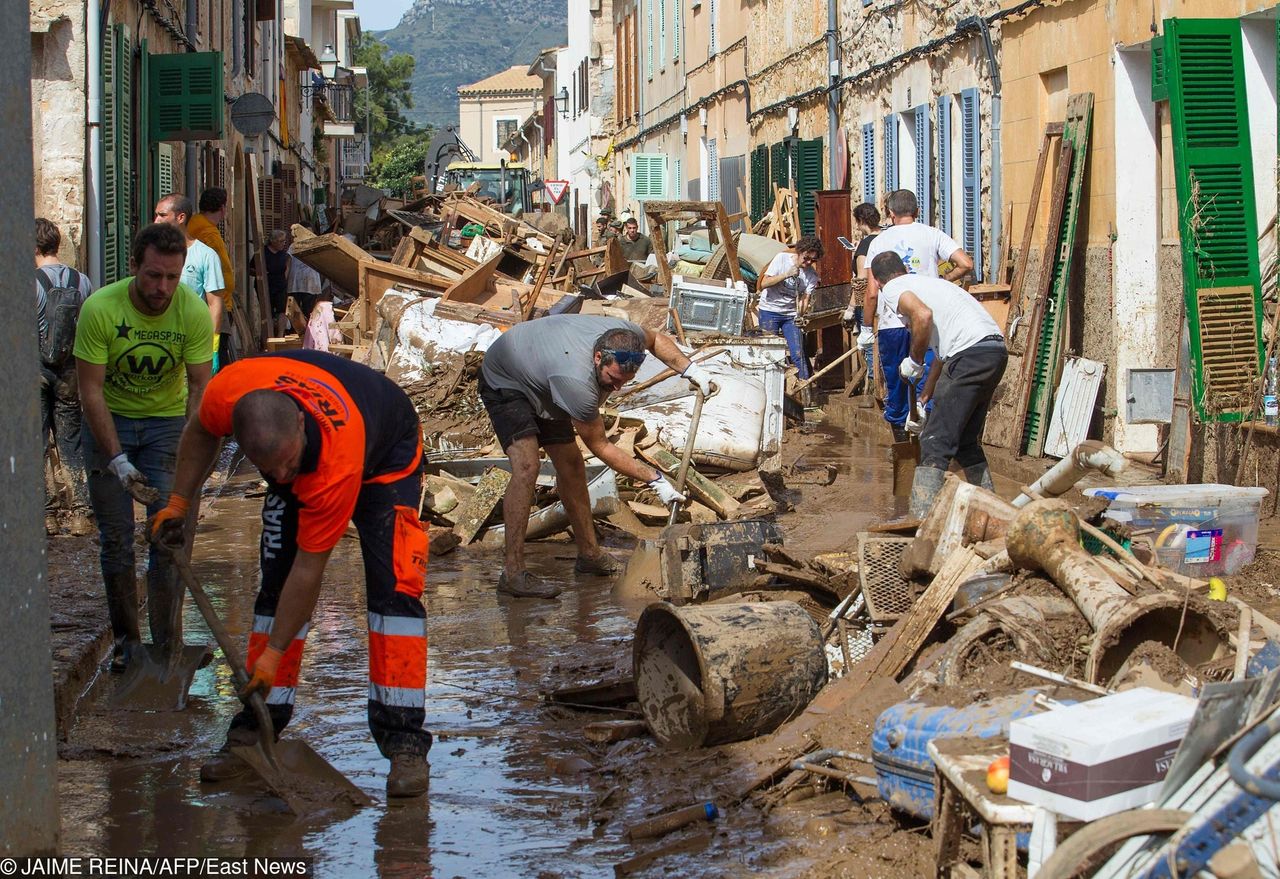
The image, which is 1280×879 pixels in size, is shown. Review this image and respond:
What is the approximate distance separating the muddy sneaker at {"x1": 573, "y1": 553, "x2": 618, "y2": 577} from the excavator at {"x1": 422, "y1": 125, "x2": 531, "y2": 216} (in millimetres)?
38812

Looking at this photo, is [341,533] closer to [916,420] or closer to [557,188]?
[916,420]

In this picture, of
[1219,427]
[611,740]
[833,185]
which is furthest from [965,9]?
[611,740]

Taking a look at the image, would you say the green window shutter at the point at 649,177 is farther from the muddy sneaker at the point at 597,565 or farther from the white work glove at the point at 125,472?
the white work glove at the point at 125,472

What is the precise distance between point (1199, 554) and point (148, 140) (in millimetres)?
10725

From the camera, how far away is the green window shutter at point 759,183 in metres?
21.5

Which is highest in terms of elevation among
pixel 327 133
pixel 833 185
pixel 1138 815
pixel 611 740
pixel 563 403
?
pixel 327 133

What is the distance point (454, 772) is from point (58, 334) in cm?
362

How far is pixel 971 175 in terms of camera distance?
13672mm

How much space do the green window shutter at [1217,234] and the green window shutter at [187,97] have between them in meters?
9.26

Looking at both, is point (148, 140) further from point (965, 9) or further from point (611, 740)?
point (611, 740)

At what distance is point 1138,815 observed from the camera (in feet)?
9.66

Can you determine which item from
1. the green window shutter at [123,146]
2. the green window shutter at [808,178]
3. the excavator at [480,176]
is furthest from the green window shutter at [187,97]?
the excavator at [480,176]

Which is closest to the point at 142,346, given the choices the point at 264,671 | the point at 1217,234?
the point at 264,671

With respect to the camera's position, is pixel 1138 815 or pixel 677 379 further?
A: pixel 677 379
